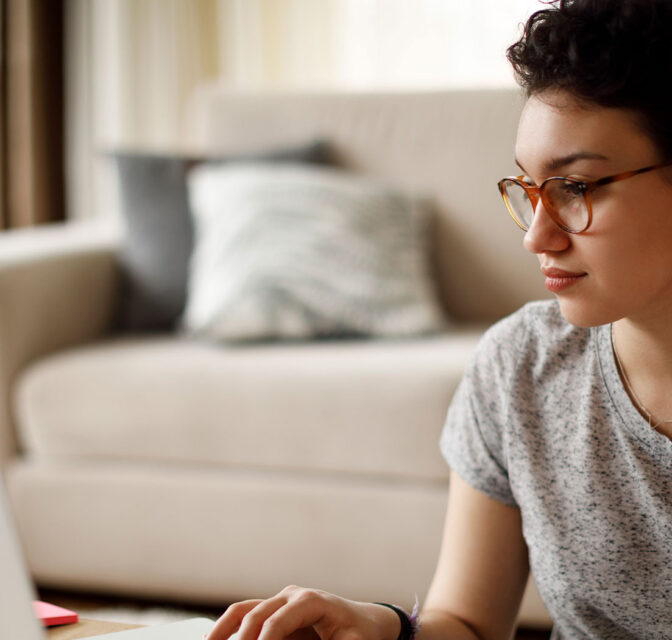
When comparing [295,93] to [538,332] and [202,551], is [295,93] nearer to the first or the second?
[202,551]

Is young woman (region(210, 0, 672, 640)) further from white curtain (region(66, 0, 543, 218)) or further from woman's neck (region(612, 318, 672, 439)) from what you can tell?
white curtain (region(66, 0, 543, 218))

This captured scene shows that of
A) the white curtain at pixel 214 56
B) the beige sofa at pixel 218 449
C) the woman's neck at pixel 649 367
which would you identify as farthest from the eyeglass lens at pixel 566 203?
the white curtain at pixel 214 56

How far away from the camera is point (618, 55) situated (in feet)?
2.39

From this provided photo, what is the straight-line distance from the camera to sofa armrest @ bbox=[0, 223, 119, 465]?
203 centimetres

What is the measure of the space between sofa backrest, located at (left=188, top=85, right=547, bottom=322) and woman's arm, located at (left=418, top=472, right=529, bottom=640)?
1394 millimetres

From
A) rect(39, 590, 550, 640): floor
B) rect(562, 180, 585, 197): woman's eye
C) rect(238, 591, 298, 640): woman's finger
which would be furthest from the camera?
rect(39, 590, 550, 640): floor

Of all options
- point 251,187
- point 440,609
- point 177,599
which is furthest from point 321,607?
point 251,187

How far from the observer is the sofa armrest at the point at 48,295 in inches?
80.0

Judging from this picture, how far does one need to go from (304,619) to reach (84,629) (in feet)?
0.55

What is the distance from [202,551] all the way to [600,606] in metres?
1.18

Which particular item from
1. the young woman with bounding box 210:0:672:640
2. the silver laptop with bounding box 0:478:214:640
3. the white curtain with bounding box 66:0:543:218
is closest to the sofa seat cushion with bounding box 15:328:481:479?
the young woman with bounding box 210:0:672:640

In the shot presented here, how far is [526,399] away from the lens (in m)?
0.89

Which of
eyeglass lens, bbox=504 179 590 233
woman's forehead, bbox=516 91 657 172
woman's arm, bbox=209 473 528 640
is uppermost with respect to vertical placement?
woman's forehead, bbox=516 91 657 172

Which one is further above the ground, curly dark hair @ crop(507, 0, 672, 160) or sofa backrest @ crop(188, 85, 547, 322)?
curly dark hair @ crop(507, 0, 672, 160)
